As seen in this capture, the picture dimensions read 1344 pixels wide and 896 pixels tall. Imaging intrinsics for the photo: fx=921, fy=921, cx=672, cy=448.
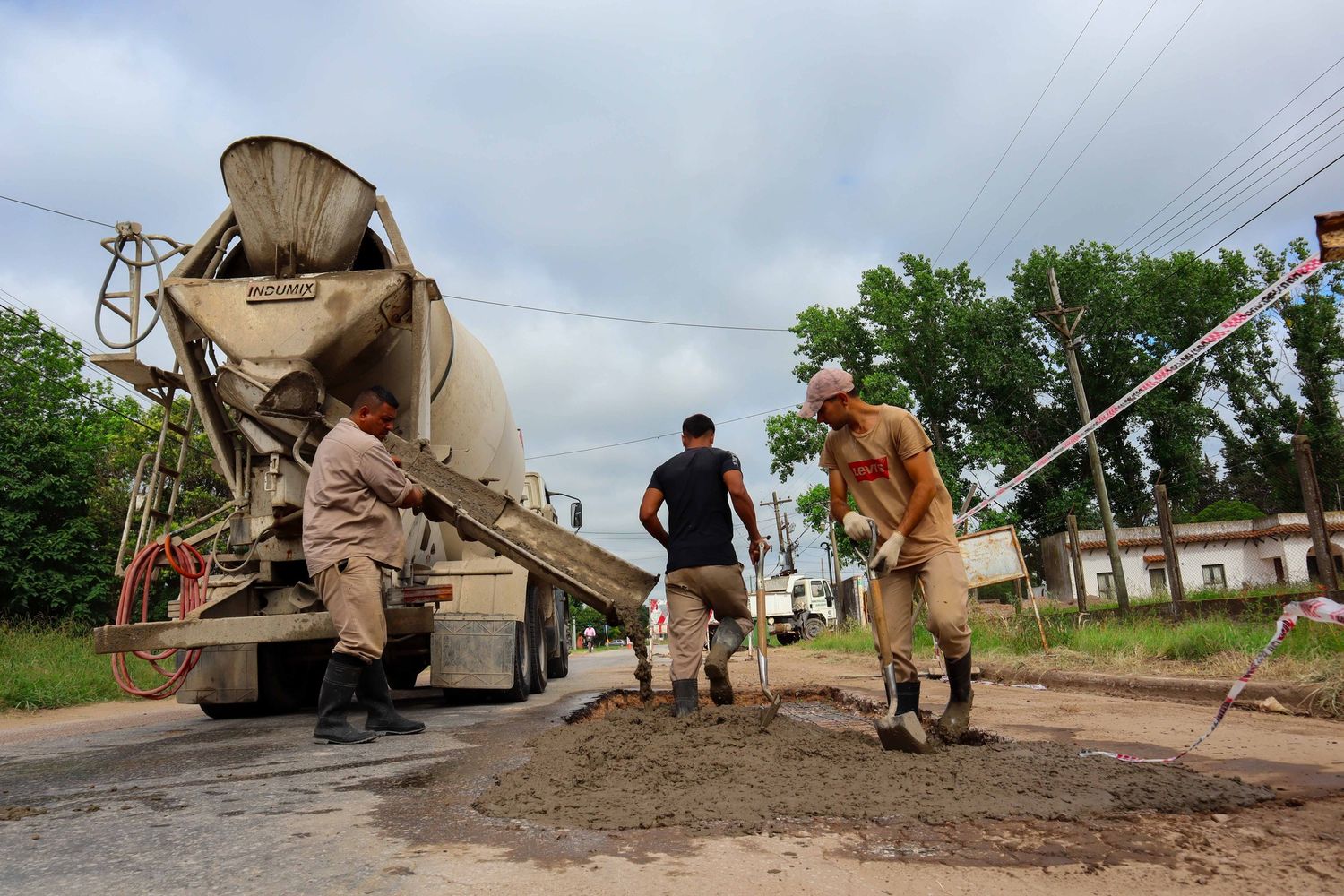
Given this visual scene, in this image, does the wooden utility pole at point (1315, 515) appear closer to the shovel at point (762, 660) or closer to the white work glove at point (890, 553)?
the shovel at point (762, 660)

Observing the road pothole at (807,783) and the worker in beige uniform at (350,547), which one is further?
the worker in beige uniform at (350,547)

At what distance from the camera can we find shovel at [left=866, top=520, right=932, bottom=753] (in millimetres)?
3840

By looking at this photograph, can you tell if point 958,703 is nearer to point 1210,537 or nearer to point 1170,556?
point 1170,556

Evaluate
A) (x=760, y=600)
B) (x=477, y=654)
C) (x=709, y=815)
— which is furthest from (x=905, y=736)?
(x=477, y=654)

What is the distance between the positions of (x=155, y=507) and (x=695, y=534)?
408cm

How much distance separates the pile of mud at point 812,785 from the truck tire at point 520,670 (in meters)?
3.03

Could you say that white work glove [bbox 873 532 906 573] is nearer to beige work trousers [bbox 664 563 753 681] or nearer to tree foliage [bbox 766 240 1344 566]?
beige work trousers [bbox 664 563 753 681]

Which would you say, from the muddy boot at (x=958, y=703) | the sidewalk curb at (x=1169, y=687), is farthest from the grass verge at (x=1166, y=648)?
the muddy boot at (x=958, y=703)

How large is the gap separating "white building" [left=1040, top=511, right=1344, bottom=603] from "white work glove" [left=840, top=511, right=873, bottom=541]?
103ft

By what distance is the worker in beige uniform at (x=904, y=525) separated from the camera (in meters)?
4.25

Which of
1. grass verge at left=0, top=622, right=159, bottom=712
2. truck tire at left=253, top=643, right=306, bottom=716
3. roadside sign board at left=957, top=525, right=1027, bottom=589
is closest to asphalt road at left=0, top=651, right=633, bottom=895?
truck tire at left=253, top=643, right=306, bottom=716

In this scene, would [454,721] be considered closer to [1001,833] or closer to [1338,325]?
[1001,833]

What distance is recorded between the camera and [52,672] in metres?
11.8

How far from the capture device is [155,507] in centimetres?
671
